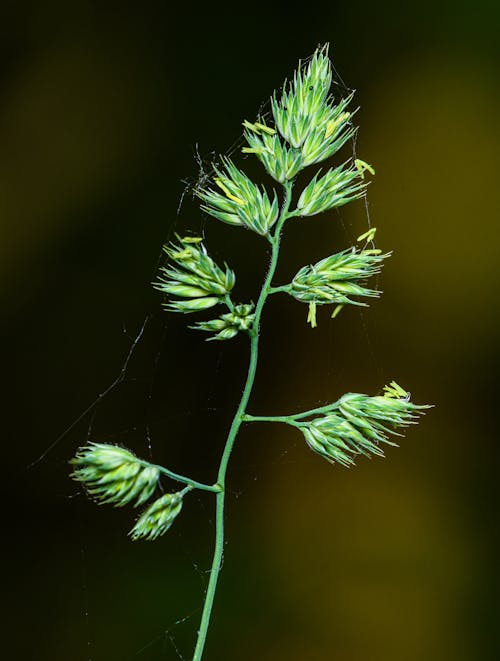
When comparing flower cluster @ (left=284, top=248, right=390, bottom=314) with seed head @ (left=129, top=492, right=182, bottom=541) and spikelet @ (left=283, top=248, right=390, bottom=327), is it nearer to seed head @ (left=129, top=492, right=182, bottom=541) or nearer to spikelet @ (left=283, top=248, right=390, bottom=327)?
spikelet @ (left=283, top=248, right=390, bottom=327)

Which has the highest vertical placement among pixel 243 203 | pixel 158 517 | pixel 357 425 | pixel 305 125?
pixel 305 125

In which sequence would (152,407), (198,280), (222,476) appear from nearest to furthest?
(222,476), (198,280), (152,407)

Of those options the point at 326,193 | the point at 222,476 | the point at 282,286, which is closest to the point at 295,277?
the point at 282,286

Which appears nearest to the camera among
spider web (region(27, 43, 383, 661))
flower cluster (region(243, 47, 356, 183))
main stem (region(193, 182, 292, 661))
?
main stem (region(193, 182, 292, 661))

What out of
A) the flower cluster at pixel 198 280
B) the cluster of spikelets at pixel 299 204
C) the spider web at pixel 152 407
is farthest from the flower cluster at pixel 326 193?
the spider web at pixel 152 407

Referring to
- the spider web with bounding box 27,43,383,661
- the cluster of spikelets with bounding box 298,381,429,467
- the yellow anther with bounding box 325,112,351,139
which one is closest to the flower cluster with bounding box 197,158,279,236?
the yellow anther with bounding box 325,112,351,139

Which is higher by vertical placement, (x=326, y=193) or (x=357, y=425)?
(x=326, y=193)

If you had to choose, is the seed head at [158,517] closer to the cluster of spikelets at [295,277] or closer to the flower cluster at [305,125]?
the cluster of spikelets at [295,277]

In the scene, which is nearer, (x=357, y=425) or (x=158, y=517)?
(x=158, y=517)

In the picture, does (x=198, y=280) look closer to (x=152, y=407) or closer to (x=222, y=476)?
(x=222, y=476)
